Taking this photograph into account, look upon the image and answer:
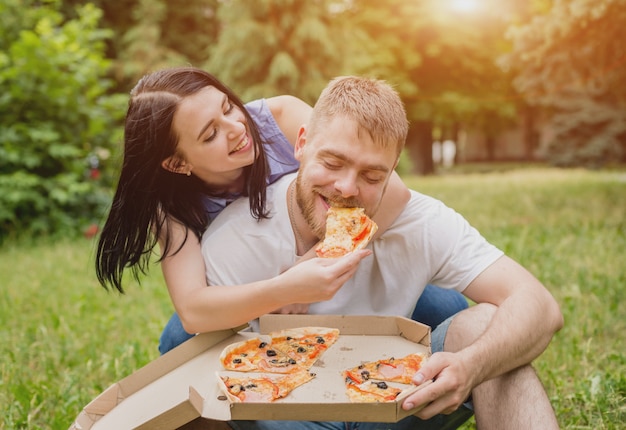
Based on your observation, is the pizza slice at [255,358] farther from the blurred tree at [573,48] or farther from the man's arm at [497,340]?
the blurred tree at [573,48]

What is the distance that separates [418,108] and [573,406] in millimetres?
19616

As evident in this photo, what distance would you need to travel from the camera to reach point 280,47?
56.5 feet

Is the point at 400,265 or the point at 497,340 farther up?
the point at 400,265

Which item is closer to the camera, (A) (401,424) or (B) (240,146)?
(A) (401,424)

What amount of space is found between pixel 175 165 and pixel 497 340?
1.58 meters

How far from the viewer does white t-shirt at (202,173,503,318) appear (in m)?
2.73

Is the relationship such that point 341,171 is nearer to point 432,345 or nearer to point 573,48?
point 432,345

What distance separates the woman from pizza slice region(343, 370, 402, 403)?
0.66 metres

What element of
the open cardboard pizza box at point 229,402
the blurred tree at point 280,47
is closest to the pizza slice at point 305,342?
the open cardboard pizza box at point 229,402

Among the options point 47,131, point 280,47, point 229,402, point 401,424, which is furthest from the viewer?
point 280,47

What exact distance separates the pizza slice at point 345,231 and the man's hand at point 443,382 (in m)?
0.53

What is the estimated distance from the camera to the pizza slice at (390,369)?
2.17 meters

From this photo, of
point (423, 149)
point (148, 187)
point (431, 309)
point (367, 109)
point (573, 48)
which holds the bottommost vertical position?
point (423, 149)

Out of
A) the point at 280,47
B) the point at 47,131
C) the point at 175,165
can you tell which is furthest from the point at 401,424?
the point at 280,47
